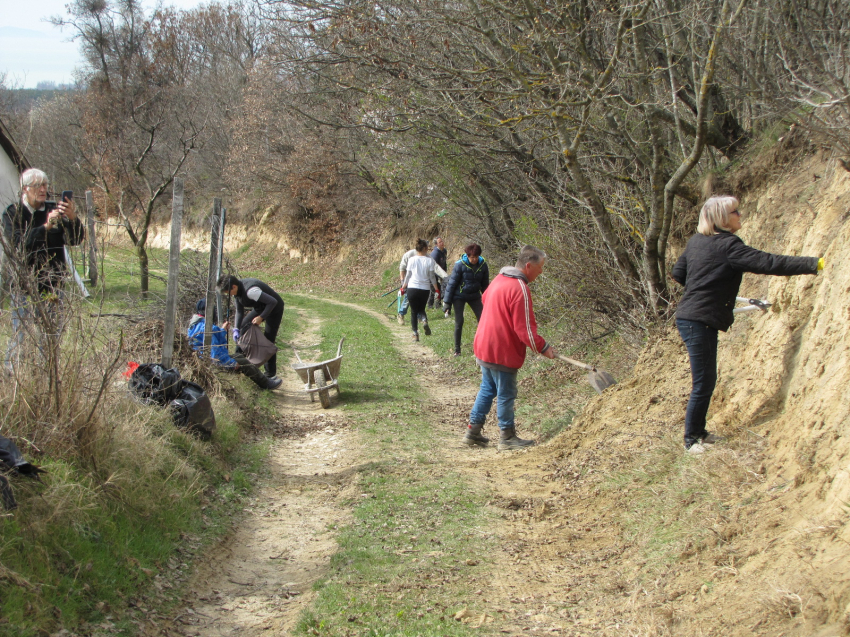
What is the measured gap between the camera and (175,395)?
6520mm

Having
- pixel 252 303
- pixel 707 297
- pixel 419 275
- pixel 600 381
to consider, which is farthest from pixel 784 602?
pixel 419 275

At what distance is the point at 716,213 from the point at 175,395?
16.5ft

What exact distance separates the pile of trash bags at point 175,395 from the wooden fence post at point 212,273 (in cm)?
183

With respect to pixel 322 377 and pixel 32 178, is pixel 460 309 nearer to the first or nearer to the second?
pixel 322 377

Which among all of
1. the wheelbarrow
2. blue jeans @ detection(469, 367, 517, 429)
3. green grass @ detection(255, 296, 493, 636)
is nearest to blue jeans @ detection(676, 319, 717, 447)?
green grass @ detection(255, 296, 493, 636)

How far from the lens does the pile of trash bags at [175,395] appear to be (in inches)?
247

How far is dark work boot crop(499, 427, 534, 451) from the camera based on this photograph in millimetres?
7320

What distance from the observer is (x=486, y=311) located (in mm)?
7191

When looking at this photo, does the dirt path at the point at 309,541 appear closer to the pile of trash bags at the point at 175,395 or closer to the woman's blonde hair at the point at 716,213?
the pile of trash bags at the point at 175,395

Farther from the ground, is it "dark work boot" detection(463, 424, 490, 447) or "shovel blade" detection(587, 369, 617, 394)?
"shovel blade" detection(587, 369, 617, 394)

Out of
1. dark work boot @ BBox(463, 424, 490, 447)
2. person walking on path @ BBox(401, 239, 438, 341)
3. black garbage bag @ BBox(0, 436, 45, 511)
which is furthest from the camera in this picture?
person walking on path @ BBox(401, 239, 438, 341)

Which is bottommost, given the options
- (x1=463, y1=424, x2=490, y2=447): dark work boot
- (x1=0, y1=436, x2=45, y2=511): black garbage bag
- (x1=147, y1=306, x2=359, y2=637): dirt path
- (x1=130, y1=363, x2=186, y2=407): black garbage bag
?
(x1=147, y1=306, x2=359, y2=637): dirt path

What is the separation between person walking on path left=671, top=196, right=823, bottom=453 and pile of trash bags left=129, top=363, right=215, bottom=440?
438cm

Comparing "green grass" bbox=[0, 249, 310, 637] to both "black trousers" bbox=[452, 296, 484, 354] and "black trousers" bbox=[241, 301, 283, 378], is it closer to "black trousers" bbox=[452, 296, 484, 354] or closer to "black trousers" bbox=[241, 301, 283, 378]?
"black trousers" bbox=[241, 301, 283, 378]
